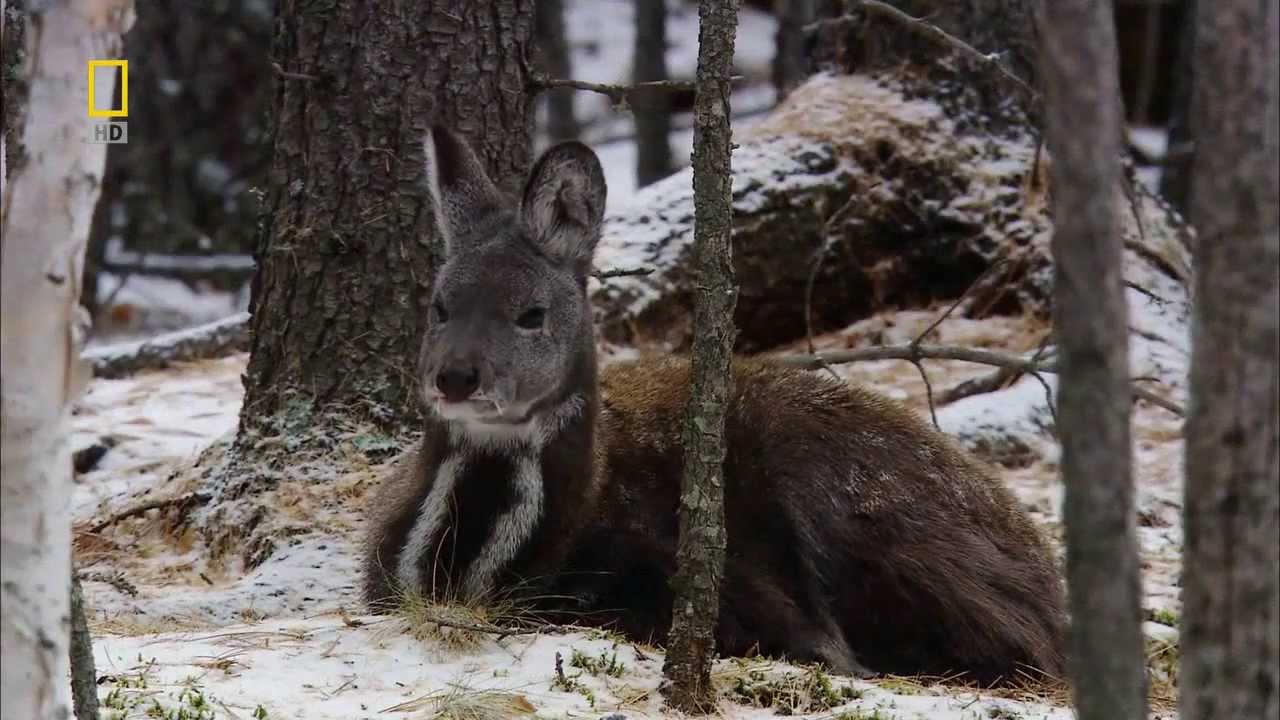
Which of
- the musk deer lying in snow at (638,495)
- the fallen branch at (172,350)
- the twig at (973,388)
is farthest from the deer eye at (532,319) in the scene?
the fallen branch at (172,350)

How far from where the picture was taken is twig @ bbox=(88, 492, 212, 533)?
766cm

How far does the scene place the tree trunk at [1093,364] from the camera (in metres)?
2.95

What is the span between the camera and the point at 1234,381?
3100 mm

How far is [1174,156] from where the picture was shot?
13.3 metres

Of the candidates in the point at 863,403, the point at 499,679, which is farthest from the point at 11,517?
the point at 863,403

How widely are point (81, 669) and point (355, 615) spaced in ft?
6.25

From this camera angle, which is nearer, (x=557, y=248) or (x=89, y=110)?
(x=89, y=110)

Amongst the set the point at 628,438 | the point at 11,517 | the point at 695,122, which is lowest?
the point at 628,438

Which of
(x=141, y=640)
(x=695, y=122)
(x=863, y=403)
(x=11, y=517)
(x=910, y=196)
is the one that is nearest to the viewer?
(x=11, y=517)

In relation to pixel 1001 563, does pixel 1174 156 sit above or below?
above

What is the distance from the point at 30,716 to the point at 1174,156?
1198 cm

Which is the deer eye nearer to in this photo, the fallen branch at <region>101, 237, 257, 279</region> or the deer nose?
the deer nose

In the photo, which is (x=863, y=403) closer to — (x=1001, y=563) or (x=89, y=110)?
(x=1001, y=563)

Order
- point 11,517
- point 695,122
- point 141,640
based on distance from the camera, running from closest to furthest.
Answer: point 11,517
point 695,122
point 141,640
